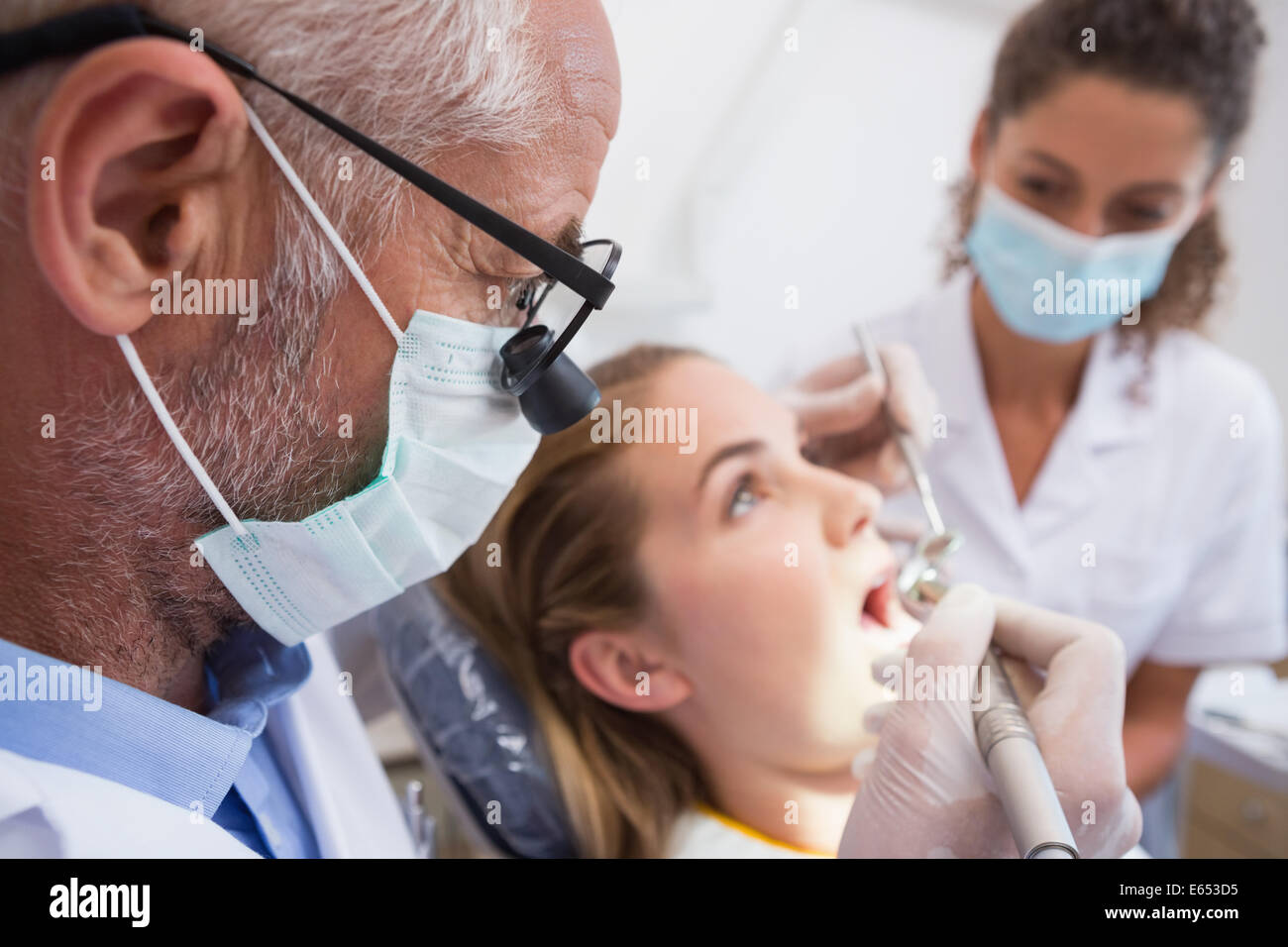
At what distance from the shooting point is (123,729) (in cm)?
65

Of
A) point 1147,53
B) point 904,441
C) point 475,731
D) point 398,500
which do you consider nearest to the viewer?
point 398,500

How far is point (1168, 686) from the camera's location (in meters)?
1.08

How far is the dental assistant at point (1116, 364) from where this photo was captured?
2.75 ft

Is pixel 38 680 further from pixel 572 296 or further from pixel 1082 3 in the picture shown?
pixel 1082 3

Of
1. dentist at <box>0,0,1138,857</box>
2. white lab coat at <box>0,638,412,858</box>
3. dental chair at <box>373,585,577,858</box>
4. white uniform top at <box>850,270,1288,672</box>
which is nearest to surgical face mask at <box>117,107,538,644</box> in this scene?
dentist at <box>0,0,1138,857</box>

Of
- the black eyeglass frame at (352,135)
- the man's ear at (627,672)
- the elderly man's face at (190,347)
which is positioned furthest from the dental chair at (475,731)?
the black eyeglass frame at (352,135)

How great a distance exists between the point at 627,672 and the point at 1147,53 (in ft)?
2.68

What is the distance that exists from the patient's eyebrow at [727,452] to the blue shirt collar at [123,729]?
456mm

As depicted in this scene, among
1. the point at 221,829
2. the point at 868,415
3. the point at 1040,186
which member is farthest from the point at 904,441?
the point at 221,829

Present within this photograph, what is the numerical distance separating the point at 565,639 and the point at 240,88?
2.19ft

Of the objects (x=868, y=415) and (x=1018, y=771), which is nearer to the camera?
(x=1018, y=771)

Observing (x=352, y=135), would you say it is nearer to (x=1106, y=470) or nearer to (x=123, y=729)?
(x=123, y=729)

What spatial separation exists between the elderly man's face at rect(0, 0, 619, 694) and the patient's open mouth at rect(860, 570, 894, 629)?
1.53ft
